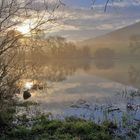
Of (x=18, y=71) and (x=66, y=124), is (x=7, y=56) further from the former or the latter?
(x=66, y=124)

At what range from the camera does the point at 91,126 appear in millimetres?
16453

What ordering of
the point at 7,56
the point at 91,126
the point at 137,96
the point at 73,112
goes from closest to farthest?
the point at 91,126 → the point at 7,56 → the point at 73,112 → the point at 137,96

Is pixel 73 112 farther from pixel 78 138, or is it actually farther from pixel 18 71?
pixel 78 138

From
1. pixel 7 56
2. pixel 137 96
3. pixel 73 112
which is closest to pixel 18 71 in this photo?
pixel 7 56

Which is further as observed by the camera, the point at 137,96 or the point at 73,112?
the point at 137,96

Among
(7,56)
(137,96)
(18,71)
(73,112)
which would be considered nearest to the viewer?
(7,56)

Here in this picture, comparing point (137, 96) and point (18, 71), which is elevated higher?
point (18, 71)

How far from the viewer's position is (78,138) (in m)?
14.5

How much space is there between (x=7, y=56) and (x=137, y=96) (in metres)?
13.5

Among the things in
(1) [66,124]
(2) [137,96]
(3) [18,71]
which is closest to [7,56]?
(3) [18,71]

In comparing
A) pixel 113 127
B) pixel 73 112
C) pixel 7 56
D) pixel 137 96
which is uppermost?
pixel 7 56

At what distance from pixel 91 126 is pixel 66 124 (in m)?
1.02

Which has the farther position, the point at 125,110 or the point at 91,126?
the point at 125,110

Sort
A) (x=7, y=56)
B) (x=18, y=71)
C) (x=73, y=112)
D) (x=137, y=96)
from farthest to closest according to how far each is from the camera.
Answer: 1. (x=137, y=96)
2. (x=73, y=112)
3. (x=18, y=71)
4. (x=7, y=56)
